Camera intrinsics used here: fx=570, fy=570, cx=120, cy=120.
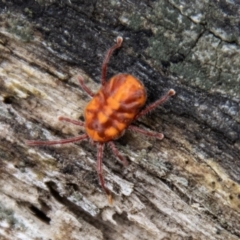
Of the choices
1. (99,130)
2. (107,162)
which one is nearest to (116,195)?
(107,162)

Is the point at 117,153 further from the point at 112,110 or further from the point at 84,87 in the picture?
the point at 84,87

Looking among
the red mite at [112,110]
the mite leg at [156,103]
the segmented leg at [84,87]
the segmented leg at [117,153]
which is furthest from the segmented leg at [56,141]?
the mite leg at [156,103]

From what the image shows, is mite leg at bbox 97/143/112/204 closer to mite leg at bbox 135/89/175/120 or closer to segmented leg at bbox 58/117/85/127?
segmented leg at bbox 58/117/85/127

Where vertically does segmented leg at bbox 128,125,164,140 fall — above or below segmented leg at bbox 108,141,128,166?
above

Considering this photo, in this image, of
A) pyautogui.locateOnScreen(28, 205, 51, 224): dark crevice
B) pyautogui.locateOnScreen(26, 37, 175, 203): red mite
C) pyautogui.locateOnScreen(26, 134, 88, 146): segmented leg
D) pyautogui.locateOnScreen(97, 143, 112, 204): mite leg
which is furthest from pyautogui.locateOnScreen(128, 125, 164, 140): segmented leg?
pyautogui.locateOnScreen(28, 205, 51, 224): dark crevice

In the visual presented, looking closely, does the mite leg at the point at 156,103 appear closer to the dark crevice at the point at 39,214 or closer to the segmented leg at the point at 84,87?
the segmented leg at the point at 84,87

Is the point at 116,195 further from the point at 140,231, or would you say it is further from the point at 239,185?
the point at 239,185
